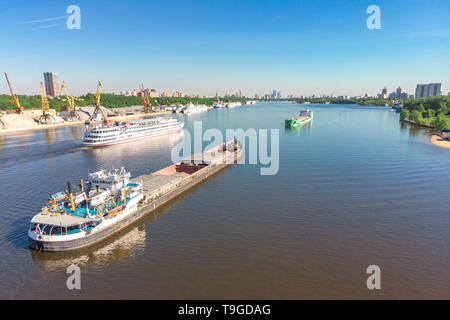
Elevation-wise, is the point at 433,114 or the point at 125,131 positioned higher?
the point at 433,114

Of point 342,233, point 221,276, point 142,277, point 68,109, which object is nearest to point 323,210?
point 342,233

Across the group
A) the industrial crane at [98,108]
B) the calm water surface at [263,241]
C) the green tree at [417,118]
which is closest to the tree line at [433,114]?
the green tree at [417,118]

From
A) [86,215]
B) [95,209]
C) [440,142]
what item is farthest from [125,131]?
[440,142]

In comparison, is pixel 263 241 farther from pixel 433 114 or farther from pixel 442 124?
pixel 433 114

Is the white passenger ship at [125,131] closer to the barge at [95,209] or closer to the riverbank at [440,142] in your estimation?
the barge at [95,209]

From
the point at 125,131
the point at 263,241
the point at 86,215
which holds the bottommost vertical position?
the point at 263,241

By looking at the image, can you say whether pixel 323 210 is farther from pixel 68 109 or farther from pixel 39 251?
pixel 68 109

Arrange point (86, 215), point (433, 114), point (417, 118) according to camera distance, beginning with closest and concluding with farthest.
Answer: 1. point (86, 215)
2. point (417, 118)
3. point (433, 114)
